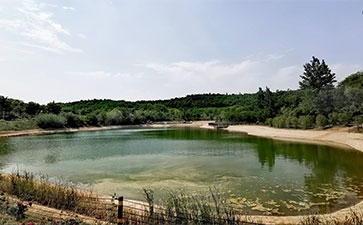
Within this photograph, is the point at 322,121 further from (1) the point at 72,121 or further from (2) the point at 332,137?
(1) the point at 72,121

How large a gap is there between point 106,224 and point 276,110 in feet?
245

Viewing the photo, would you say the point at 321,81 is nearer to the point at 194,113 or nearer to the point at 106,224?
the point at 106,224

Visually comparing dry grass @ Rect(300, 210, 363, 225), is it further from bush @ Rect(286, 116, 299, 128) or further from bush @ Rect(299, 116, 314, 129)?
bush @ Rect(286, 116, 299, 128)

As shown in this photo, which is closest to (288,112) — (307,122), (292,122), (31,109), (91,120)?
(292,122)

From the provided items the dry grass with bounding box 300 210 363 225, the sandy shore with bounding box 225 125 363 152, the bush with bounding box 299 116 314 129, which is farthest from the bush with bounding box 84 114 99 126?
the dry grass with bounding box 300 210 363 225

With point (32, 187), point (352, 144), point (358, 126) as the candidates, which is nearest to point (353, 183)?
point (32, 187)

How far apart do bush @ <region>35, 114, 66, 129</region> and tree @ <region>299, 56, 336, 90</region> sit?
60.4 meters

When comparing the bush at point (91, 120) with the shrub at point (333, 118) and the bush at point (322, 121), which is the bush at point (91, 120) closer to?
the bush at point (322, 121)

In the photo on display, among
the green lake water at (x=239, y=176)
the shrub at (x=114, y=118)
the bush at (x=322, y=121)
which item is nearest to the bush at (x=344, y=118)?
the bush at (x=322, y=121)

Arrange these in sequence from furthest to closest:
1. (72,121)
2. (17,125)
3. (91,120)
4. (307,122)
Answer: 1. (91,120)
2. (72,121)
3. (17,125)
4. (307,122)

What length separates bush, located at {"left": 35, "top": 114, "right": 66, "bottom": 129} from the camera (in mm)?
55406

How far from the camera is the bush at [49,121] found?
55.4 m

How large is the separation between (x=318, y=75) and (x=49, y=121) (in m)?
63.0

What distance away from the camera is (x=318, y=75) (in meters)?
51.8
